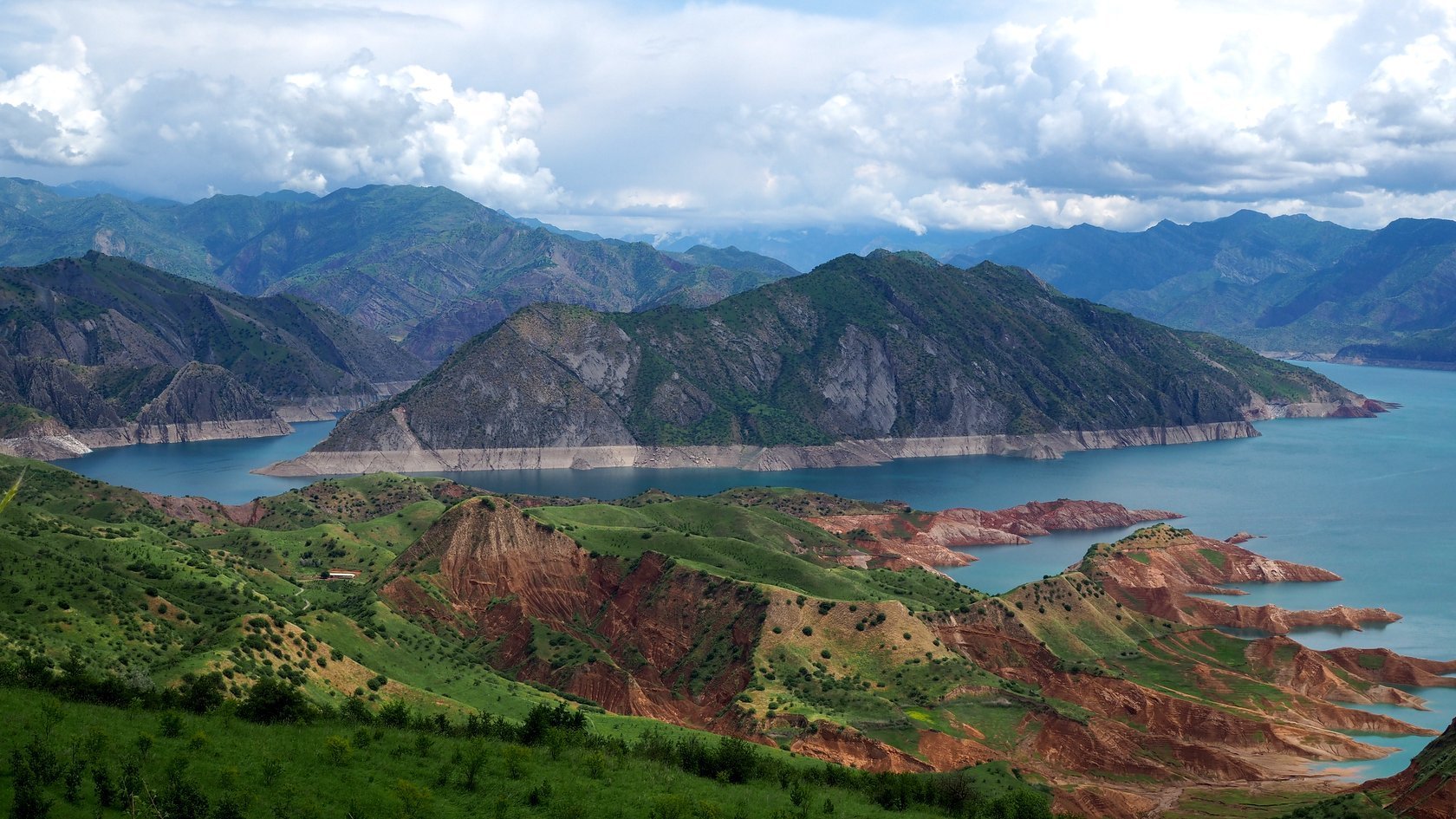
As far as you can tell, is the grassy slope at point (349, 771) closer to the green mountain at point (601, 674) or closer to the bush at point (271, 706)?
the green mountain at point (601, 674)

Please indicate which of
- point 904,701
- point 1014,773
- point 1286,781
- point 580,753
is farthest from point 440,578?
point 1286,781

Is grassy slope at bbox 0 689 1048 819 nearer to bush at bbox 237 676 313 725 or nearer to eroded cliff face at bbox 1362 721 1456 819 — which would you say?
bush at bbox 237 676 313 725

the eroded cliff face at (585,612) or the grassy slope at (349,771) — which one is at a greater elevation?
the grassy slope at (349,771)

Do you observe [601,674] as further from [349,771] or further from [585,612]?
[349,771]

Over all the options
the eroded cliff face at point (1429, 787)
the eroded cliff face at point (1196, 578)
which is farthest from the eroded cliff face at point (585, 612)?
the eroded cliff face at point (1196, 578)

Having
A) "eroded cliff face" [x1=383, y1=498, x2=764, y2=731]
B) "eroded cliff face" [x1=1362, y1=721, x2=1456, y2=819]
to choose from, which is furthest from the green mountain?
"eroded cliff face" [x1=1362, y1=721, x2=1456, y2=819]

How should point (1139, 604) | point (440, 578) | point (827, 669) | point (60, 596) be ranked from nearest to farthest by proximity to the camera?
point (60, 596) → point (827, 669) → point (440, 578) → point (1139, 604)

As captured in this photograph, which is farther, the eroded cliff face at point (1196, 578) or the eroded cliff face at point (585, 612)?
the eroded cliff face at point (1196, 578)

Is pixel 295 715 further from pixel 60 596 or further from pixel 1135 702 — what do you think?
pixel 1135 702
